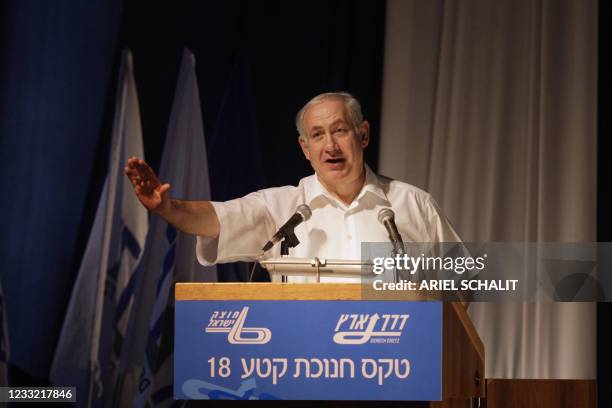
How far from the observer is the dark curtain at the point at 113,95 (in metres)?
4.87

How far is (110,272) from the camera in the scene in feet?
15.4

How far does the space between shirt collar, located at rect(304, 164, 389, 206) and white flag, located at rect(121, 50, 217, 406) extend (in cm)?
124

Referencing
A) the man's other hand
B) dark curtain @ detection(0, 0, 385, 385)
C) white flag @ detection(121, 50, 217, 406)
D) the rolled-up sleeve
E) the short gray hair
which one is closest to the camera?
the man's other hand

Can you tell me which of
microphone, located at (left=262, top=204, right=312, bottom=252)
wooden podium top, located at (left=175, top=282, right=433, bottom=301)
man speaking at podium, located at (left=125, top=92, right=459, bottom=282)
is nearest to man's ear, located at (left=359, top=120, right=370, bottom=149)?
man speaking at podium, located at (left=125, top=92, right=459, bottom=282)

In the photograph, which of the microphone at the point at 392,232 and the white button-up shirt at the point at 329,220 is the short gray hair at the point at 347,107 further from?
the microphone at the point at 392,232

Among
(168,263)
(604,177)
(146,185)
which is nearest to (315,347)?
(146,185)

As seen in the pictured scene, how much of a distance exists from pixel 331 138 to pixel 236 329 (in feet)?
4.64

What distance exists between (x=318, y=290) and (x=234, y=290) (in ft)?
0.72

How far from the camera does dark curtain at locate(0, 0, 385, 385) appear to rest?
16.0 feet

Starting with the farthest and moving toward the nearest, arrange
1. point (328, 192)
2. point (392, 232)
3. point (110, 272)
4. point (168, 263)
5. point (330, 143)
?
1. point (110, 272)
2. point (168, 263)
3. point (328, 192)
4. point (330, 143)
5. point (392, 232)

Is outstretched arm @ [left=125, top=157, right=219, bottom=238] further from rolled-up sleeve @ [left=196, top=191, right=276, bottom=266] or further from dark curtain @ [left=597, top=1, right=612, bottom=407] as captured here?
dark curtain @ [left=597, top=1, right=612, bottom=407]

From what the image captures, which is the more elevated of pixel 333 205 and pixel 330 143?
pixel 330 143

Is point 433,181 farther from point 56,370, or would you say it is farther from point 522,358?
point 56,370

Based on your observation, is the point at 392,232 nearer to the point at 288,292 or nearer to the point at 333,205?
the point at 288,292
